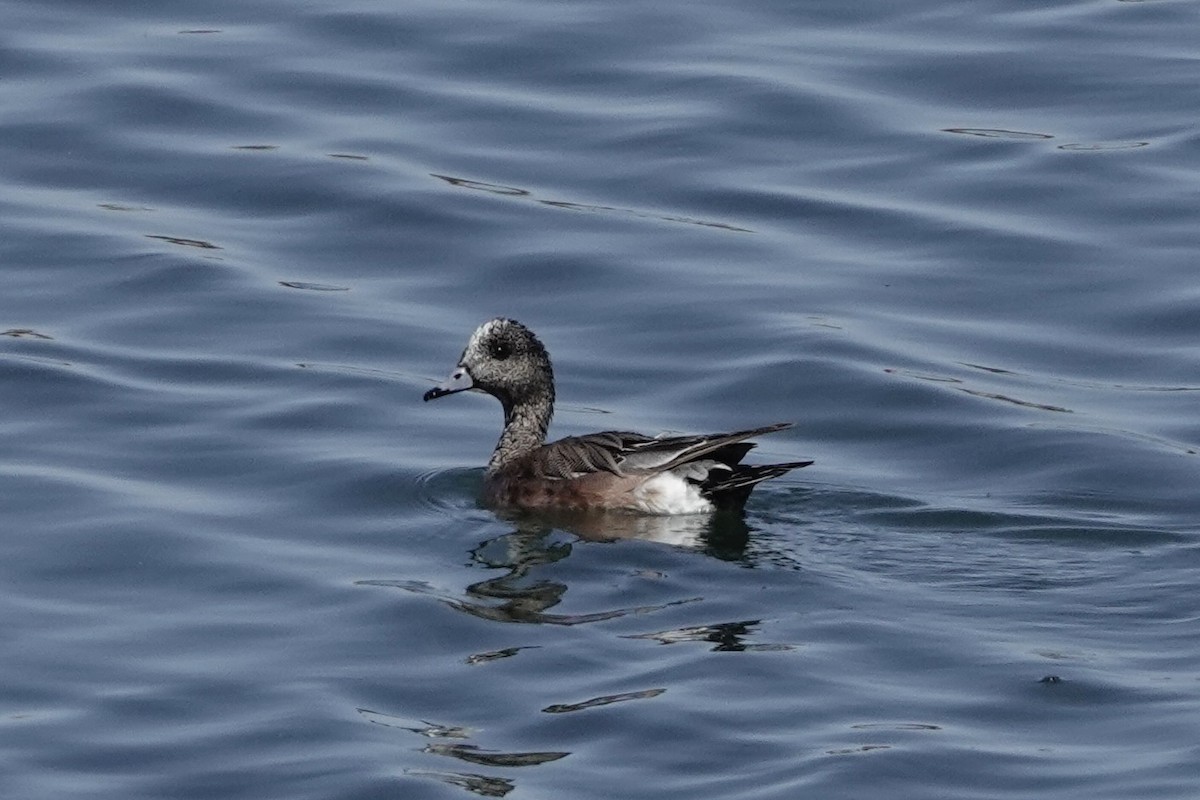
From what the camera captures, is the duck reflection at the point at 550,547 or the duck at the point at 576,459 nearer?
the duck reflection at the point at 550,547

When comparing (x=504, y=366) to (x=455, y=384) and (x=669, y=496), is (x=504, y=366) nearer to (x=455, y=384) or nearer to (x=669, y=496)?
(x=455, y=384)

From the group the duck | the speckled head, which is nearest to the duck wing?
the duck

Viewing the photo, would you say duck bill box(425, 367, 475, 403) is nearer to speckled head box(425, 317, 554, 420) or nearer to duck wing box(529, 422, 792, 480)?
speckled head box(425, 317, 554, 420)

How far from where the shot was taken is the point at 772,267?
15750 millimetres

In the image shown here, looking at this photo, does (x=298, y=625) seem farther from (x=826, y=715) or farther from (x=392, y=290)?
(x=392, y=290)

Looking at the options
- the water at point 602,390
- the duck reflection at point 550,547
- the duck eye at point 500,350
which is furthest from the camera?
the duck eye at point 500,350

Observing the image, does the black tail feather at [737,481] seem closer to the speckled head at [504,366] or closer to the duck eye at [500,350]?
the speckled head at [504,366]

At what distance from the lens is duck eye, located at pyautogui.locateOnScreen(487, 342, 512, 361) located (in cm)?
1288

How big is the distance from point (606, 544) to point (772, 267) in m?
4.50

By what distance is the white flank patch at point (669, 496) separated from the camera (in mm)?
12125

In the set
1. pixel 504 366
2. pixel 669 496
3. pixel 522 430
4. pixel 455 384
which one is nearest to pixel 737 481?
pixel 669 496

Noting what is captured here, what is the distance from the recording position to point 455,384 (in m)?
12.8

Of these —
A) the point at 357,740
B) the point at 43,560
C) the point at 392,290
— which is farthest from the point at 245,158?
the point at 357,740

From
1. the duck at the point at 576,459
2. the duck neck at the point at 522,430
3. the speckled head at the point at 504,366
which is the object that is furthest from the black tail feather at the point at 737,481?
the speckled head at the point at 504,366
